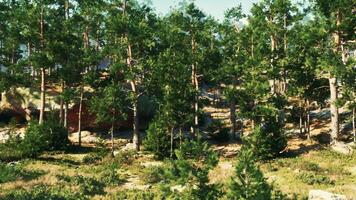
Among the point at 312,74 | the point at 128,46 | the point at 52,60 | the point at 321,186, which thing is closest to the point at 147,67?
the point at 128,46

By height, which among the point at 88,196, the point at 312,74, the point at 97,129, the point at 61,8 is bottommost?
the point at 88,196

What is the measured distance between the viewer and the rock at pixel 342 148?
38.9 m

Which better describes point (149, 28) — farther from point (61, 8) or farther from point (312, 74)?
point (312, 74)

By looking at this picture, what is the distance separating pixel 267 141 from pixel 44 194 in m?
18.8

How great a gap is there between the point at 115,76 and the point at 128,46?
3.74 meters

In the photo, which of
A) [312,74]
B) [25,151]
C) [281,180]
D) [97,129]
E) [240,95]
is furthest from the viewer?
[97,129]

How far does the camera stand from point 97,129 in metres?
51.5

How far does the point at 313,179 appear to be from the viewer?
31.2 m

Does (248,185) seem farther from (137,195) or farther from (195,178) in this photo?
(137,195)

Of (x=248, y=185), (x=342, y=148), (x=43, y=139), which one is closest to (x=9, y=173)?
(x=43, y=139)

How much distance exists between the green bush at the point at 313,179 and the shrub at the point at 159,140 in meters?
12.2

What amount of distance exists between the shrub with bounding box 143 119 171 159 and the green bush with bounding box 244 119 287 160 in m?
6.95

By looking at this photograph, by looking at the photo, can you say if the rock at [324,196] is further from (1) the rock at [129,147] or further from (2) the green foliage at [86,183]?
(1) the rock at [129,147]

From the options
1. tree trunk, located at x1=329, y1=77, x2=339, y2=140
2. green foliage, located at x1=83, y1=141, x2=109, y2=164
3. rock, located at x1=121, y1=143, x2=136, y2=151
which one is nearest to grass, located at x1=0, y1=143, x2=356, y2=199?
green foliage, located at x1=83, y1=141, x2=109, y2=164
